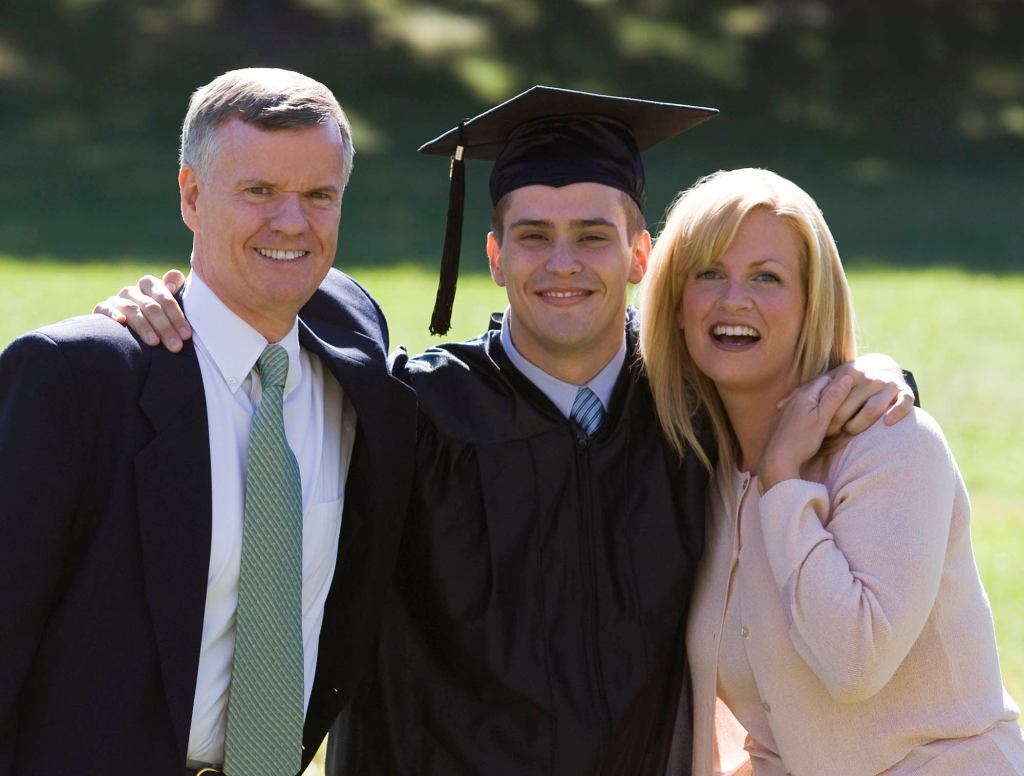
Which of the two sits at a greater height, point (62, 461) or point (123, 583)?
point (62, 461)

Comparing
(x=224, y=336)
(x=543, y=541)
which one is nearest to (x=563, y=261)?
(x=543, y=541)

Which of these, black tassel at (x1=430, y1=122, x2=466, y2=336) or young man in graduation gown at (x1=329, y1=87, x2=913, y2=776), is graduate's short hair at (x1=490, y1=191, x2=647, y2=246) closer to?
young man in graduation gown at (x1=329, y1=87, x2=913, y2=776)

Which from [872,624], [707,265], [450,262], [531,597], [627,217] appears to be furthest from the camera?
[450,262]

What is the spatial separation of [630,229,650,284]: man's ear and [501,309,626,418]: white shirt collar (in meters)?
0.26

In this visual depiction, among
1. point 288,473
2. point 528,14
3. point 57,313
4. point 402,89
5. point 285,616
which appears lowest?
point 285,616

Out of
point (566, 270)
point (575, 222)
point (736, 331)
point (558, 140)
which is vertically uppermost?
point (558, 140)

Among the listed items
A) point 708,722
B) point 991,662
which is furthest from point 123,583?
point 991,662

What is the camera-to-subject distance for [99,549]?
292cm

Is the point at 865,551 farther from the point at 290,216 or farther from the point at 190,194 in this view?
the point at 190,194

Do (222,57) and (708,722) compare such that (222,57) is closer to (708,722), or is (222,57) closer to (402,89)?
(402,89)

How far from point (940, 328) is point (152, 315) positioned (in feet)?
38.8

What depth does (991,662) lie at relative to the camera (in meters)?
3.42

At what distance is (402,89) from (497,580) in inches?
803

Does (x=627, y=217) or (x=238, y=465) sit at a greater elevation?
(x=627, y=217)
